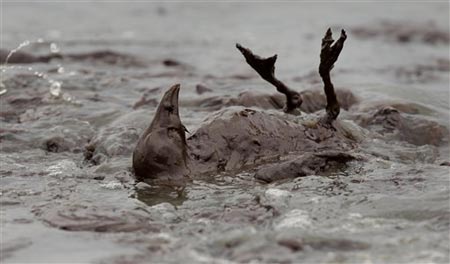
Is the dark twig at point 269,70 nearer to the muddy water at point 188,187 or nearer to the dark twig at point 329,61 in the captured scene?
the dark twig at point 329,61

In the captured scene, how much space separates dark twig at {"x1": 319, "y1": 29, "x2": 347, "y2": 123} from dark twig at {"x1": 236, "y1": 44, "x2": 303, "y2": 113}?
31 centimetres

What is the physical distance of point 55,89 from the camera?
7.07m

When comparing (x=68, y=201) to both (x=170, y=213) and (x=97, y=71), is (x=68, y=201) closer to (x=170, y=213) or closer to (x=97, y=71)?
(x=170, y=213)

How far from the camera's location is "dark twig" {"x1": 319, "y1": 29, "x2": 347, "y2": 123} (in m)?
4.63

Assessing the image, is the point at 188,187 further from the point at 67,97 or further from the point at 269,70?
the point at 67,97

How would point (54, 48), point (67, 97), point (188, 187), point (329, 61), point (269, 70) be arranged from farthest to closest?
point (54, 48) → point (67, 97) → point (269, 70) → point (329, 61) → point (188, 187)

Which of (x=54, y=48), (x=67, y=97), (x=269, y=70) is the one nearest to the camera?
(x=269, y=70)

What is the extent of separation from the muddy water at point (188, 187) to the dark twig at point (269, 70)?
1.85ft

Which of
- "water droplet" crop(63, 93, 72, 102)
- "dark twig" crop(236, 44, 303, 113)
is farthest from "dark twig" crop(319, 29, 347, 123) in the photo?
"water droplet" crop(63, 93, 72, 102)

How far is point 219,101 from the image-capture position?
6348 millimetres

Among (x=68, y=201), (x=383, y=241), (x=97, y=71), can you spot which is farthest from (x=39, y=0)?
(x=383, y=241)

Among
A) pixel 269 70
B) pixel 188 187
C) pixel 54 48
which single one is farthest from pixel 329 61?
pixel 54 48

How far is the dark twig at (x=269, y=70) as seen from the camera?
4.92m

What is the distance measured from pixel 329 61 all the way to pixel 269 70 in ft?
1.50
